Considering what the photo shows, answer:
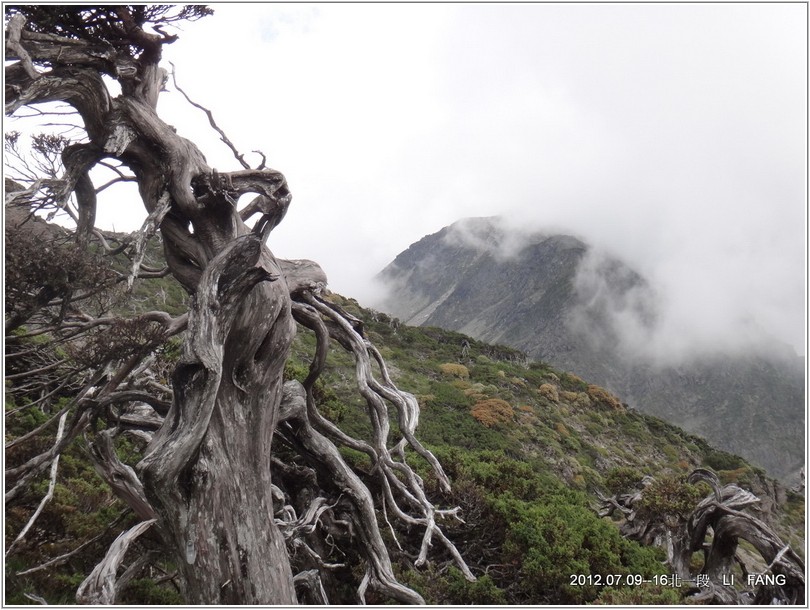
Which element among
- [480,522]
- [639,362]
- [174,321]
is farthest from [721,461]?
[639,362]

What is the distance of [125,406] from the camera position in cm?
700

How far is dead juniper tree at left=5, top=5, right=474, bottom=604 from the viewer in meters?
4.36

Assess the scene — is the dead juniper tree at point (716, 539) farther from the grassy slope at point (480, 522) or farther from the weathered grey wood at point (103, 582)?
the weathered grey wood at point (103, 582)

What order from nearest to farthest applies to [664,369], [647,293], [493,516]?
1. [493,516]
2. [664,369]
3. [647,293]

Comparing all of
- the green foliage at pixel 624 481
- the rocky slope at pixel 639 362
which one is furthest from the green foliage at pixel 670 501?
the rocky slope at pixel 639 362

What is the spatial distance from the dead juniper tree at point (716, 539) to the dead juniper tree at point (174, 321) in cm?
458

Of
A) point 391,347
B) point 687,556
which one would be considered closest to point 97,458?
point 687,556

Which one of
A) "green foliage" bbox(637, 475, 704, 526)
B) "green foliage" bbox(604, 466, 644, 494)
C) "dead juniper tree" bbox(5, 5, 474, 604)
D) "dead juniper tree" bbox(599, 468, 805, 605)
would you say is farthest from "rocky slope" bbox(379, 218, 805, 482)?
"dead juniper tree" bbox(5, 5, 474, 604)

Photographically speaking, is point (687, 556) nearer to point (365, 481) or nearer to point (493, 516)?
point (493, 516)

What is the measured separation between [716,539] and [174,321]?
8.47 metres

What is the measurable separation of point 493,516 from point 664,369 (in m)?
156

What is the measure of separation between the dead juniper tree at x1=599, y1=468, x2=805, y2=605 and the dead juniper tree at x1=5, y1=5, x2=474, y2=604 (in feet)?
15.0

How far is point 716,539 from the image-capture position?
803 centimetres

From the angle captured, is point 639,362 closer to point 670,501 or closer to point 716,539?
point 670,501
